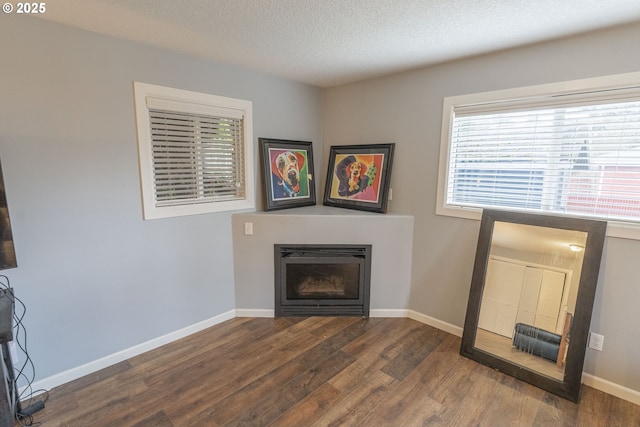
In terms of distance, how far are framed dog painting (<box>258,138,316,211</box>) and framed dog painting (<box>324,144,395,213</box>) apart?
0.25 m

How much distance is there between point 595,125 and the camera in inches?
79.2

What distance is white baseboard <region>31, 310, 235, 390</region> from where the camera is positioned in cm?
205

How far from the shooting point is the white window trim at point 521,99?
190 cm

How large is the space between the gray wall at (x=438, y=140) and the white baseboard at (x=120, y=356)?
6.58 ft

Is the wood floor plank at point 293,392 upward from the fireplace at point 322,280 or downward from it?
downward

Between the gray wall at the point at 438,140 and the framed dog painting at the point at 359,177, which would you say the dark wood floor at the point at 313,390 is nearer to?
the gray wall at the point at 438,140

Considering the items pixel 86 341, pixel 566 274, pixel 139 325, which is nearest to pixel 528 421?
pixel 566 274

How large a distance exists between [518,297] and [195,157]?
2.80 meters

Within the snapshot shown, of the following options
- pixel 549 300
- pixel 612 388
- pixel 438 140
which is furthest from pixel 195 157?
pixel 612 388

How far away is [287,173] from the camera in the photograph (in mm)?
3240

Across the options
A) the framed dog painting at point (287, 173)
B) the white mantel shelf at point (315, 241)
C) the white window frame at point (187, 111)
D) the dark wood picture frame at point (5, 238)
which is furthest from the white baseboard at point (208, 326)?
the framed dog painting at point (287, 173)

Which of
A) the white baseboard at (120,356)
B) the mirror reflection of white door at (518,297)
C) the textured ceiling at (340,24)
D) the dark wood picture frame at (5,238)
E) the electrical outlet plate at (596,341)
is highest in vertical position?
the textured ceiling at (340,24)

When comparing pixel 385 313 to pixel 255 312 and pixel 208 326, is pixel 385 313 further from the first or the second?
pixel 208 326

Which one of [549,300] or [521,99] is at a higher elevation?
[521,99]
